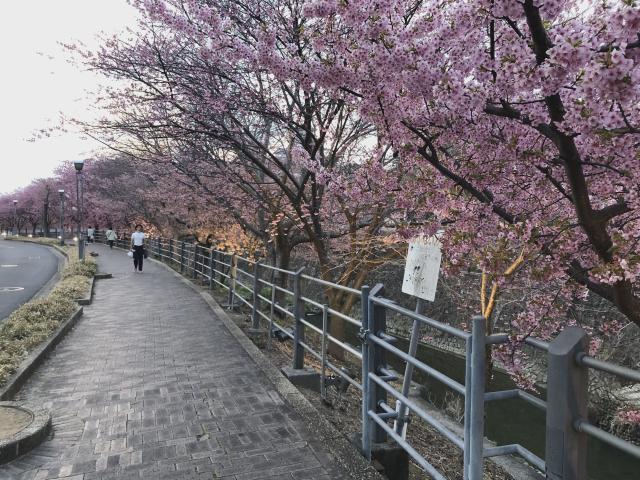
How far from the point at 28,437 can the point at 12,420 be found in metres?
0.49

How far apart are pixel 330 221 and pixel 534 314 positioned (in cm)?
531

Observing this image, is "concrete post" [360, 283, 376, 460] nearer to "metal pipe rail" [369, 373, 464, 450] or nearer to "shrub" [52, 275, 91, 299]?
"metal pipe rail" [369, 373, 464, 450]

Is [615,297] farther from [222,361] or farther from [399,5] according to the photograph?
[222,361]

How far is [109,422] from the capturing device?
4348 mm

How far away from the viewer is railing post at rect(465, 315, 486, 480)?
2334 millimetres

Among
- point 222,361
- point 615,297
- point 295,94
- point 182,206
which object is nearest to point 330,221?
point 295,94

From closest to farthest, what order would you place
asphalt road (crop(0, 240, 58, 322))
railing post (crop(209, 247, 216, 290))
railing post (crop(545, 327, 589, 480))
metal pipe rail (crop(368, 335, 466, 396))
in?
1. railing post (crop(545, 327, 589, 480))
2. metal pipe rail (crop(368, 335, 466, 396))
3. asphalt road (crop(0, 240, 58, 322))
4. railing post (crop(209, 247, 216, 290))

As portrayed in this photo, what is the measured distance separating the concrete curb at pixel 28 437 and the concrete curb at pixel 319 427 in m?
2.06

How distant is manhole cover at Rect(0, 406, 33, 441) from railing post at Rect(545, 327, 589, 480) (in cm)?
375

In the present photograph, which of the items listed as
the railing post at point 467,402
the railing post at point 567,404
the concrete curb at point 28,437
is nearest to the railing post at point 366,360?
the railing post at point 467,402

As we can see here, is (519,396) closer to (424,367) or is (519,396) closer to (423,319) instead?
(424,367)

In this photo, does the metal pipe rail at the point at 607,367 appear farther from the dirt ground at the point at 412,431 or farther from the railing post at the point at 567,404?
the dirt ground at the point at 412,431

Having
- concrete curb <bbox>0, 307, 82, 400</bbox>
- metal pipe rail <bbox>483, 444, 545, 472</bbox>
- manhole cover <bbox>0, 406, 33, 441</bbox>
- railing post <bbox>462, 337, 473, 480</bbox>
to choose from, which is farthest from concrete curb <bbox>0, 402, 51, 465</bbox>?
metal pipe rail <bbox>483, 444, 545, 472</bbox>

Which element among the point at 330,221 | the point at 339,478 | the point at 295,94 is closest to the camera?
the point at 339,478
